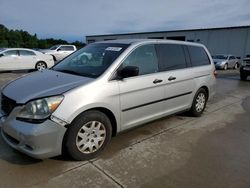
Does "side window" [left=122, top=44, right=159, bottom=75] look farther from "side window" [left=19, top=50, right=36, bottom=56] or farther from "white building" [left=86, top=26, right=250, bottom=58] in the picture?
"white building" [left=86, top=26, right=250, bottom=58]

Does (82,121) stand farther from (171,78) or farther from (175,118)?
(175,118)

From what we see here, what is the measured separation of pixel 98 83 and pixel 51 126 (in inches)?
32.4

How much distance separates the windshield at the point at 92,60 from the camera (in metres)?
3.39

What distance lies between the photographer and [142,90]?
3.54 metres

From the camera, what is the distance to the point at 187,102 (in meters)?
4.67

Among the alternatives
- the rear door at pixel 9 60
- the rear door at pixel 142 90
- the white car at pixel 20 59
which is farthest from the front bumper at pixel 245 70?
the rear door at pixel 9 60

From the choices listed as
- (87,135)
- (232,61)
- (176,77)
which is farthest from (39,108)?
(232,61)

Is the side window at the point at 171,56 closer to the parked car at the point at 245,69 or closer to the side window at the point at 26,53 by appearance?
the parked car at the point at 245,69

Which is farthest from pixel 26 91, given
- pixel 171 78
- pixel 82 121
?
pixel 171 78

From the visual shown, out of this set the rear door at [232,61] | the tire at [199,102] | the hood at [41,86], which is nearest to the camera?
the hood at [41,86]

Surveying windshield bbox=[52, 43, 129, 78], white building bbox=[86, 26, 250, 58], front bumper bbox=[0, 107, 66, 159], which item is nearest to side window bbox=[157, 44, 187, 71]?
windshield bbox=[52, 43, 129, 78]

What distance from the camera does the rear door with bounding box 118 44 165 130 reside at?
3.37 m

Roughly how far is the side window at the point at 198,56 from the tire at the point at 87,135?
2595 mm

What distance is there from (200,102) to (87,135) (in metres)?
3.07
